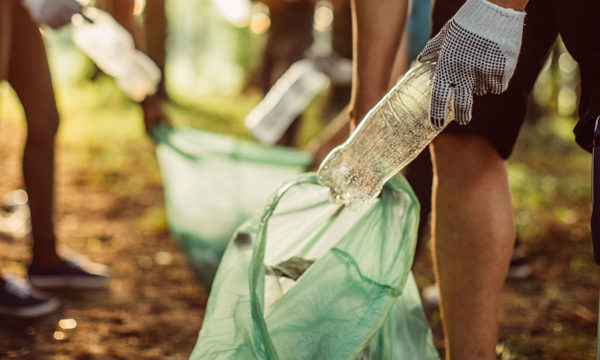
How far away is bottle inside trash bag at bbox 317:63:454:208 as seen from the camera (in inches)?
42.9

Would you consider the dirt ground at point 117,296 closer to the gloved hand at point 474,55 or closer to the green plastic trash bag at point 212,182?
the green plastic trash bag at point 212,182

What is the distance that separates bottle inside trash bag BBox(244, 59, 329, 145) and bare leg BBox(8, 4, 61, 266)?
75 centimetres

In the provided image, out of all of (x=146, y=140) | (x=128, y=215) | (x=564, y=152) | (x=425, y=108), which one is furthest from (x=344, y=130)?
(x=564, y=152)

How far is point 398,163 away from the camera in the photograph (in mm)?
1154

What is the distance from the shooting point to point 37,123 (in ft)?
7.11

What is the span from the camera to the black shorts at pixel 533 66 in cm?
111

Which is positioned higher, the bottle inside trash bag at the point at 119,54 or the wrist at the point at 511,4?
the wrist at the point at 511,4

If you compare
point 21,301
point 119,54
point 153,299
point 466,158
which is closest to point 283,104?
point 119,54

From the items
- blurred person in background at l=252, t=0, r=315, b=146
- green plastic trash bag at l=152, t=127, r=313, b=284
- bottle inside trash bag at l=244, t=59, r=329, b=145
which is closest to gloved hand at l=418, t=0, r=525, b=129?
green plastic trash bag at l=152, t=127, r=313, b=284

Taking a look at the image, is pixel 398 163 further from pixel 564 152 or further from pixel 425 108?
pixel 564 152

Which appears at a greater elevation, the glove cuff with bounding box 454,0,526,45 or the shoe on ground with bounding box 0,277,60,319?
the glove cuff with bounding box 454,0,526,45

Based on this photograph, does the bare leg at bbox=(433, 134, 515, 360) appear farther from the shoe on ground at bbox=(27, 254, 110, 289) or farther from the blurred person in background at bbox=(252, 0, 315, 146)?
the blurred person in background at bbox=(252, 0, 315, 146)

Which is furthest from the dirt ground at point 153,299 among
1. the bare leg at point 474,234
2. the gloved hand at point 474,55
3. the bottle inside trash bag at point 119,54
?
the gloved hand at point 474,55

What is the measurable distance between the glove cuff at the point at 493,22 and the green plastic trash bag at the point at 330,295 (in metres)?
0.35
